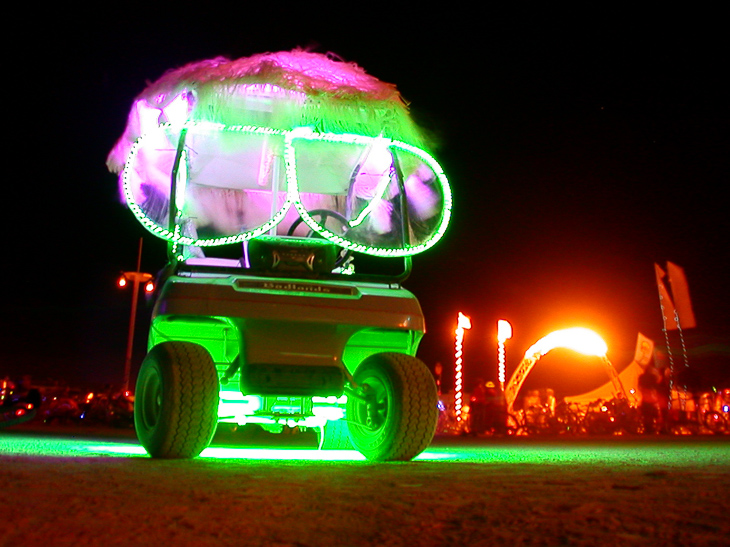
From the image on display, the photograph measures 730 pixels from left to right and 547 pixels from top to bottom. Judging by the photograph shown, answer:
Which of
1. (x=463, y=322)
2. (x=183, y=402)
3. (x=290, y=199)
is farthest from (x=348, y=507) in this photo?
(x=463, y=322)

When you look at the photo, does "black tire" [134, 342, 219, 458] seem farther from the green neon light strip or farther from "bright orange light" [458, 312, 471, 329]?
"bright orange light" [458, 312, 471, 329]

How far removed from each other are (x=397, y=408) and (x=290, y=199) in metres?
1.94

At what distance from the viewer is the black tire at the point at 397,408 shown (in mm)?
6121

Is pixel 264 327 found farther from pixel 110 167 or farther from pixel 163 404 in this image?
pixel 110 167

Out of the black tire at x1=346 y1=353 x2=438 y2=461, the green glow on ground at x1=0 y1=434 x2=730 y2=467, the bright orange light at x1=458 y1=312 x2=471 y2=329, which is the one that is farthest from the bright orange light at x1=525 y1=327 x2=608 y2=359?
the black tire at x1=346 y1=353 x2=438 y2=461

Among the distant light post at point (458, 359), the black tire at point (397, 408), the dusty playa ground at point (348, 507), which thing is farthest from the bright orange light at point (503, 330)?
the dusty playa ground at point (348, 507)

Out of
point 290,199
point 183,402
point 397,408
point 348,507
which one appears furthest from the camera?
point 290,199

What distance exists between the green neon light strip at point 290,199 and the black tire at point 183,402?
3.30ft

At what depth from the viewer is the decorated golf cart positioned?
605 centimetres

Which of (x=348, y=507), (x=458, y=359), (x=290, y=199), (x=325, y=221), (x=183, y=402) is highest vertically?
(x=458, y=359)

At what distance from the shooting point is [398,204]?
746 cm

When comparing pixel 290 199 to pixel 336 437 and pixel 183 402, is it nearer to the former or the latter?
pixel 183 402

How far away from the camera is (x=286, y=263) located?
687 centimetres

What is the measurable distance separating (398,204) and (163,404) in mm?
3021
